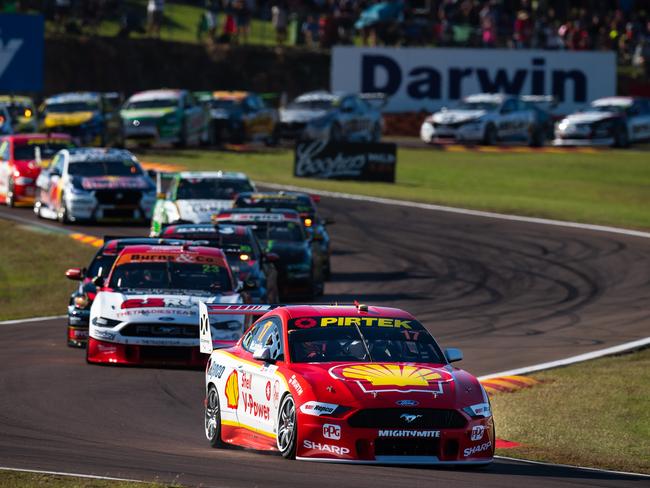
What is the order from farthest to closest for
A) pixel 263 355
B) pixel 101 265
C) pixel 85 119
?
pixel 85 119 → pixel 101 265 → pixel 263 355

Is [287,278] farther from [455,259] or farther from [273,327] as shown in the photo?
[273,327]

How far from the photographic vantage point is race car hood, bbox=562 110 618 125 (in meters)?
51.3

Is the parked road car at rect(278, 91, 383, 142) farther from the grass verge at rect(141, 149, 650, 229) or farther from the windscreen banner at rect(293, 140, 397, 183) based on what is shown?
the windscreen banner at rect(293, 140, 397, 183)

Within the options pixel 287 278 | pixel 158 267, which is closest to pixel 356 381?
pixel 158 267

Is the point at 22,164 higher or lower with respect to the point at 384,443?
lower

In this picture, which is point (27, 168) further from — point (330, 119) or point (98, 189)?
point (330, 119)

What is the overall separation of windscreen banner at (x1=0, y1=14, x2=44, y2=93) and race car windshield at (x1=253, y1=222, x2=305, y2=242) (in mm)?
15369

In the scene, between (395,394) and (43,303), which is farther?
(43,303)

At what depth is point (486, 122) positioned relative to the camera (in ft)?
165

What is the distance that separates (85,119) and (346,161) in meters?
7.55

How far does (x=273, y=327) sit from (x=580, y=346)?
8184 mm

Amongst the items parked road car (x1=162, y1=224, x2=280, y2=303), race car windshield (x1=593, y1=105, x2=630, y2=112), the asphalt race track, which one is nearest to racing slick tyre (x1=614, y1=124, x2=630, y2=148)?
race car windshield (x1=593, y1=105, x2=630, y2=112)

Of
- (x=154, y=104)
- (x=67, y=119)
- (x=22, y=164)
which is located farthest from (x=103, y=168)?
(x=154, y=104)

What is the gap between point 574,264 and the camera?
89.1 ft
